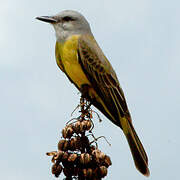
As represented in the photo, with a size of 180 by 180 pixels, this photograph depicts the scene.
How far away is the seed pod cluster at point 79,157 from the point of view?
15.8ft

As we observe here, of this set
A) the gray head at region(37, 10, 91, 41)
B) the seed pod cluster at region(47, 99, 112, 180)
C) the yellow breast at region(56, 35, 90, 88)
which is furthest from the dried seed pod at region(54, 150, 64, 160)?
Answer: the gray head at region(37, 10, 91, 41)

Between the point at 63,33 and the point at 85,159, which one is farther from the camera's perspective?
the point at 63,33

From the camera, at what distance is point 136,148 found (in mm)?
6508

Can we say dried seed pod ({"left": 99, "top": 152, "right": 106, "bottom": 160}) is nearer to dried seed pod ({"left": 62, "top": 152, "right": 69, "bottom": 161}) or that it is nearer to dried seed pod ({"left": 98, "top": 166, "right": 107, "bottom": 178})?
dried seed pod ({"left": 98, "top": 166, "right": 107, "bottom": 178})

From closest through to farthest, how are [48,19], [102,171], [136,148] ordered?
1. [102,171]
2. [136,148]
3. [48,19]

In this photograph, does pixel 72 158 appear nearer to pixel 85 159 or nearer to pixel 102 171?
pixel 85 159

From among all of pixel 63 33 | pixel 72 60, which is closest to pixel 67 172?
pixel 72 60

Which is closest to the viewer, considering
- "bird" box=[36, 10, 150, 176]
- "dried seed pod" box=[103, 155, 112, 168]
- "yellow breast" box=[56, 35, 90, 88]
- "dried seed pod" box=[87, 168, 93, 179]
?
"dried seed pod" box=[87, 168, 93, 179]

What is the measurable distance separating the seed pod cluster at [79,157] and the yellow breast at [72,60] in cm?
175

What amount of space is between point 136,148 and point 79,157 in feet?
6.15

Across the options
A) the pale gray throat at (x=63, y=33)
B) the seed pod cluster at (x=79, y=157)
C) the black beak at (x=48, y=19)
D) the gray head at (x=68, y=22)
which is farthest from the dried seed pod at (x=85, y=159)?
the black beak at (x=48, y=19)

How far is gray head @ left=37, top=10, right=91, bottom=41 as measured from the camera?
7129mm

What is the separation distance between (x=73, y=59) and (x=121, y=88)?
959mm

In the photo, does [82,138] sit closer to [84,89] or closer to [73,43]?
[84,89]
